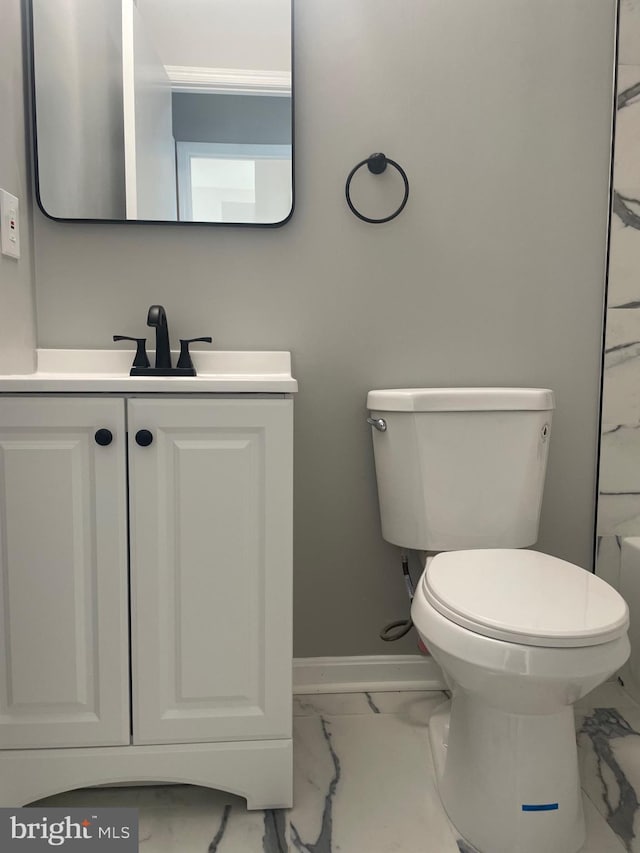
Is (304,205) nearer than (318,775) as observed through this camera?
No

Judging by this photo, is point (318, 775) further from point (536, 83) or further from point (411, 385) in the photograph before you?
point (536, 83)

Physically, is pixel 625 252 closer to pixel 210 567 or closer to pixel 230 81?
pixel 230 81

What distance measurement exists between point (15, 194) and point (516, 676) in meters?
1.37

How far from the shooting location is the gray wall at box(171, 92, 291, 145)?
4.76 feet

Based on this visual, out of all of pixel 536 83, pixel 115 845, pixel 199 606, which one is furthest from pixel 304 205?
pixel 115 845

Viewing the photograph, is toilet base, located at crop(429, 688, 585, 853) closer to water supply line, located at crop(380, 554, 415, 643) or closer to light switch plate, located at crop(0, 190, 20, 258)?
water supply line, located at crop(380, 554, 415, 643)

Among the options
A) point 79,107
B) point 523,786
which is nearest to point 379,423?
point 523,786

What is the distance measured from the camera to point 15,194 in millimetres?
1364

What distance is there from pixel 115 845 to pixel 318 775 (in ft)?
1.38

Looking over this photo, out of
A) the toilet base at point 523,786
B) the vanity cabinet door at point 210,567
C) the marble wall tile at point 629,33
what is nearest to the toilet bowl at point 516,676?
the toilet base at point 523,786

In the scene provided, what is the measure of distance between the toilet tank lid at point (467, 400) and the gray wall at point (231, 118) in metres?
0.68

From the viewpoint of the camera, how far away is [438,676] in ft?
5.29

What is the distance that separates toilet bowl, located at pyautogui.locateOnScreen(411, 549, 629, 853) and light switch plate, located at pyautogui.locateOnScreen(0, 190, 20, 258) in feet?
3.55

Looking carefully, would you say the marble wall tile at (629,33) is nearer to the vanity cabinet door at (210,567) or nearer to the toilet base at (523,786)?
the vanity cabinet door at (210,567)
